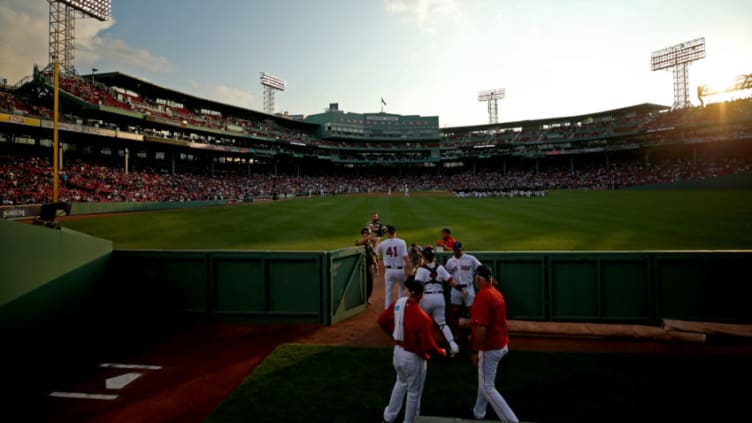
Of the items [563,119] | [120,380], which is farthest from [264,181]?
[563,119]

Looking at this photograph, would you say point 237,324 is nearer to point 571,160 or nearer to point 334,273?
point 334,273

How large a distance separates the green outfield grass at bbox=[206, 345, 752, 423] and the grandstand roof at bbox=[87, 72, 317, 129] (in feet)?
200

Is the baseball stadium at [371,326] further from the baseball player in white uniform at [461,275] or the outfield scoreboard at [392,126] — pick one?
the outfield scoreboard at [392,126]

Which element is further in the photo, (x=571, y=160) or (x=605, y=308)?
(x=571, y=160)

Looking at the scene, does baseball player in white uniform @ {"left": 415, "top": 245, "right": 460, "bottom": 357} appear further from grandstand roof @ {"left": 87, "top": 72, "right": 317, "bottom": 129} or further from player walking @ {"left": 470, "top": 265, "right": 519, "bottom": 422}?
grandstand roof @ {"left": 87, "top": 72, "right": 317, "bottom": 129}

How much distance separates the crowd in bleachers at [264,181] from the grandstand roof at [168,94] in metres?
14.7

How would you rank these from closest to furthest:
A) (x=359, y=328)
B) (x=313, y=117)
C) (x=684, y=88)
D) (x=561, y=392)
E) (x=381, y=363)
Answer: (x=561, y=392), (x=381, y=363), (x=359, y=328), (x=684, y=88), (x=313, y=117)

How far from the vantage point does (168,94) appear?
5994 centimetres

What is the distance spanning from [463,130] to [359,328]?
313ft

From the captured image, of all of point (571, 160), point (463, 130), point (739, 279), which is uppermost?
point (463, 130)

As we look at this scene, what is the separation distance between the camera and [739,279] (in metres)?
7.46

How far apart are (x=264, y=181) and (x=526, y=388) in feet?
213

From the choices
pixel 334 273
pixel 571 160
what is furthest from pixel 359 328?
pixel 571 160

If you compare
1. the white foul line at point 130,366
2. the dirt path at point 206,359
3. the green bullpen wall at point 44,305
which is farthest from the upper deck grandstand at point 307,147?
the dirt path at point 206,359
